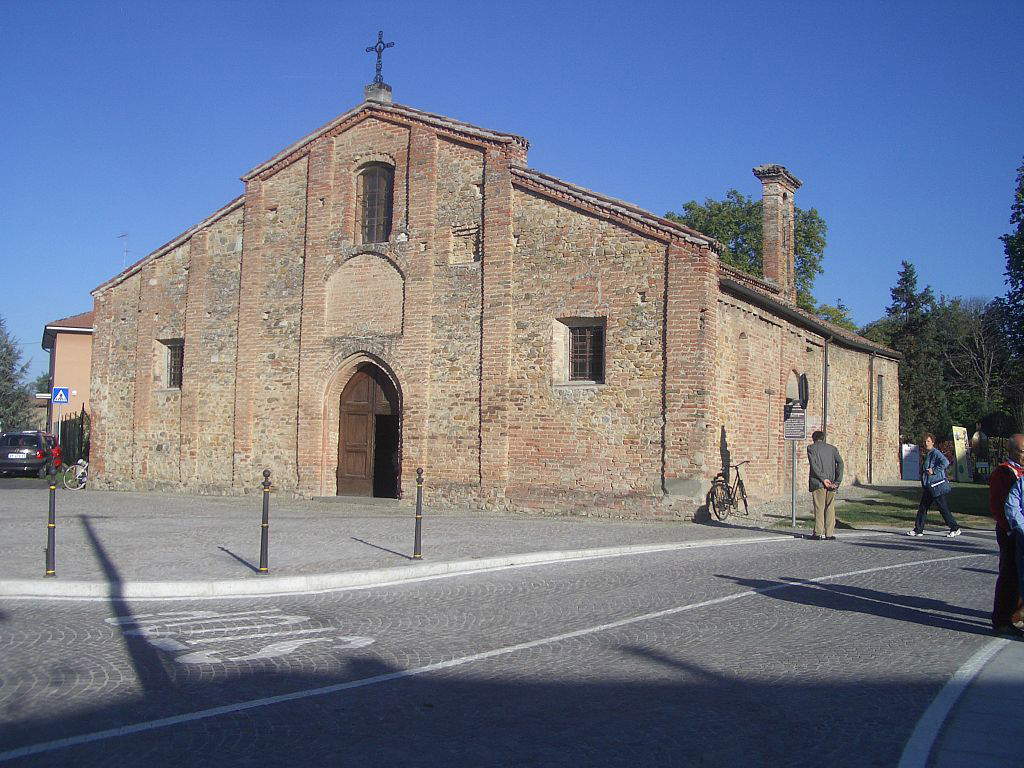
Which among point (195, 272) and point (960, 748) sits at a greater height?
point (195, 272)

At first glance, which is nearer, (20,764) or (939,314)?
(20,764)

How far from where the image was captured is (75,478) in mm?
25172

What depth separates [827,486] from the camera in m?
14.8

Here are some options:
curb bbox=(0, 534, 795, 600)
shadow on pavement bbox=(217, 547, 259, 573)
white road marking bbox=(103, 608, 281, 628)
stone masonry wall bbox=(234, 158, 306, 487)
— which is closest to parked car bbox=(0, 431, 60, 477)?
stone masonry wall bbox=(234, 158, 306, 487)

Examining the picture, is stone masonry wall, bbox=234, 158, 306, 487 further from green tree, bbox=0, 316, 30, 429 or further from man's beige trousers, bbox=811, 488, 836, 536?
green tree, bbox=0, 316, 30, 429

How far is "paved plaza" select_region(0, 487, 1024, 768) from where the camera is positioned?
4.73 meters

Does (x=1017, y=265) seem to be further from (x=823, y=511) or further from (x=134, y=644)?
(x=134, y=644)

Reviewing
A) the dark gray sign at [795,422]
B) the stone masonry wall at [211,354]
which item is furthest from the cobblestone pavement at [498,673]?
the stone masonry wall at [211,354]

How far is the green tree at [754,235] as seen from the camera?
159ft

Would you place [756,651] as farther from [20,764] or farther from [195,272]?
[195,272]

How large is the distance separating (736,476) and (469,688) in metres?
14.0

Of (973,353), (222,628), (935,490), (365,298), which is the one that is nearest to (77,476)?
(365,298)

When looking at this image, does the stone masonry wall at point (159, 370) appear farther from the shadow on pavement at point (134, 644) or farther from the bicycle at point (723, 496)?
the bicycle at point (723, 496)

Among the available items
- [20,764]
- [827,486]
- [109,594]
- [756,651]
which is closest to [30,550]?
[109,594]
